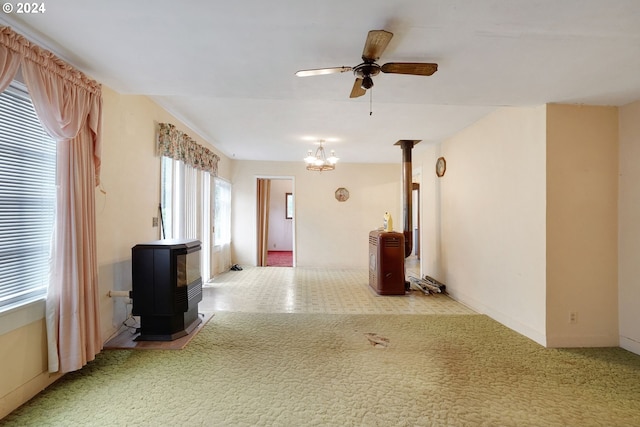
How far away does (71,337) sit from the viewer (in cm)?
219

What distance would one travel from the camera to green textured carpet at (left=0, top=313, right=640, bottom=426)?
1858 mm

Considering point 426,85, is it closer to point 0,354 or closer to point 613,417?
point 613,417

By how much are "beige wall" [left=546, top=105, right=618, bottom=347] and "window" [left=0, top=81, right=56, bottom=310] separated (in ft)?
14.1

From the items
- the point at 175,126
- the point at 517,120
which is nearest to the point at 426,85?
the point at 517,120

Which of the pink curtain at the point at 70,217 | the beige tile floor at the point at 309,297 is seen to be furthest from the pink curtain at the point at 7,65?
the beige tile floor at the point at 309,297

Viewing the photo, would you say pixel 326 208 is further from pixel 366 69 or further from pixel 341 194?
pixel 366 69

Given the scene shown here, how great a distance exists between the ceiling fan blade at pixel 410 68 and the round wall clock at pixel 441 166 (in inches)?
128

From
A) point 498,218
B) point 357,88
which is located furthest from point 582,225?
point 357,88

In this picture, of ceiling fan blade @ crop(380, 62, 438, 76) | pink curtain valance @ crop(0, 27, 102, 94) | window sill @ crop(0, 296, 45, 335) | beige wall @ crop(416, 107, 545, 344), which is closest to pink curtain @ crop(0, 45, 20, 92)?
Result: pink curtain valance @ crop(0, 27, 102, 94)

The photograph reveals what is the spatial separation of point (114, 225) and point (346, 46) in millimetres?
2608

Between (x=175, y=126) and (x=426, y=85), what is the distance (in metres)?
3.22

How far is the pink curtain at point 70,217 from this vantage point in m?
2.02

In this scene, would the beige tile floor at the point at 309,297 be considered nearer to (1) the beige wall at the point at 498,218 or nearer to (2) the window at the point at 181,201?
(1) the beige wall at the point at 498,218

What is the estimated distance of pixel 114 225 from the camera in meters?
2.84
